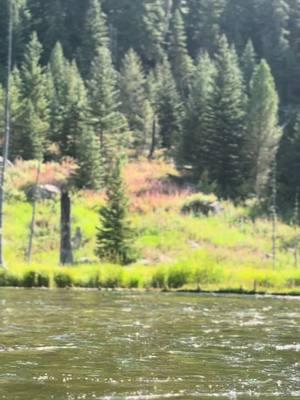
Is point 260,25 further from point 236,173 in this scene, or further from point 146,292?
point 146,292

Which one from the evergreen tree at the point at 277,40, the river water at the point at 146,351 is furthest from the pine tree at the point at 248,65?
the river water at the point at 146,351

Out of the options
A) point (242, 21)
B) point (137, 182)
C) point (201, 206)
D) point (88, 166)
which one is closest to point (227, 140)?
point (137, 182)

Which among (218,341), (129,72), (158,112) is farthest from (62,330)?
(129,72)

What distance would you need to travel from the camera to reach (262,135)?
188ft

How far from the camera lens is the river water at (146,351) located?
25.2 feet

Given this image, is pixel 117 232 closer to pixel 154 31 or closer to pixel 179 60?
pixel 179 60

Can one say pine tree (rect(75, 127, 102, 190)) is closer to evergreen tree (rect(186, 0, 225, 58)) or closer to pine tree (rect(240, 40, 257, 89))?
pine tree (rect(240, 40, 257, 89))

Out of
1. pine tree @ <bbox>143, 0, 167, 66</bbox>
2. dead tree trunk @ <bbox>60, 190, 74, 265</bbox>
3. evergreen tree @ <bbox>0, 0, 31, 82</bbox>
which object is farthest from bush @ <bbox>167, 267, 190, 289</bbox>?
pine tree @ <bbox>143, 0, 167, 66</bbox>

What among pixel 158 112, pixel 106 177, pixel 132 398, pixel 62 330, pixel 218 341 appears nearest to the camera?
pixel 132 398

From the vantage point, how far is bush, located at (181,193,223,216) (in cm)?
4762

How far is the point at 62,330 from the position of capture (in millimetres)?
12445

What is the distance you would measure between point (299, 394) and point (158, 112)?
62684mm

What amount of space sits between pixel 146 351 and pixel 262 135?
48456mm

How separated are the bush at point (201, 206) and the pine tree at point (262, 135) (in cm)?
874
